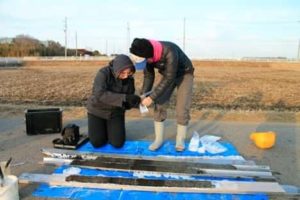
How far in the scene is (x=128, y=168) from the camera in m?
4.23

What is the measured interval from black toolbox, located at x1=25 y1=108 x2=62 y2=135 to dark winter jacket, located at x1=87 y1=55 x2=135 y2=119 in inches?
41.6

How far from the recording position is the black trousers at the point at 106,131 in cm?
513

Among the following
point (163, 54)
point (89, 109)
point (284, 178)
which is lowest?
point (284, 178)

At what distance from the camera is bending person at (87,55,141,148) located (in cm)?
477

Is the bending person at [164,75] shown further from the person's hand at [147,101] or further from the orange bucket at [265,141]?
the orange bucket at [265,141]

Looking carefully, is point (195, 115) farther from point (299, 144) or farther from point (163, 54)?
point (163, 54)

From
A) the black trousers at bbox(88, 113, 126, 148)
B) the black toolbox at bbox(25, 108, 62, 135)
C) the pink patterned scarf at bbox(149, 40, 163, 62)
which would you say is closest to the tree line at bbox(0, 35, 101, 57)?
the black toolbox at bbox(25, 108, 62, 135)

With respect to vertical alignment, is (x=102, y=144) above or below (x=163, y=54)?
below

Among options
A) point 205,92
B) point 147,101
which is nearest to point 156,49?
point 147,101

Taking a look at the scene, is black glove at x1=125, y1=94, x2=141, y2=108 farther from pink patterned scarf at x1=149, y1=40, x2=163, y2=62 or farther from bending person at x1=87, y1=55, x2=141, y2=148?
pink patterned scarf at x1=149, y1=40, x2=163, y2=62

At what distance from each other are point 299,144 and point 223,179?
2315mm

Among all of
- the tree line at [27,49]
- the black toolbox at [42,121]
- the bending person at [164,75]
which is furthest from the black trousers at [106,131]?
the tree line at [27,49]

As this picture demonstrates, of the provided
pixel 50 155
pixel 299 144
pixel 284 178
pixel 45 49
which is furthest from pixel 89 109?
pixel 45 49

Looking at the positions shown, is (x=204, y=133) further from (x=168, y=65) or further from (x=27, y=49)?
(x=27, y=49)
